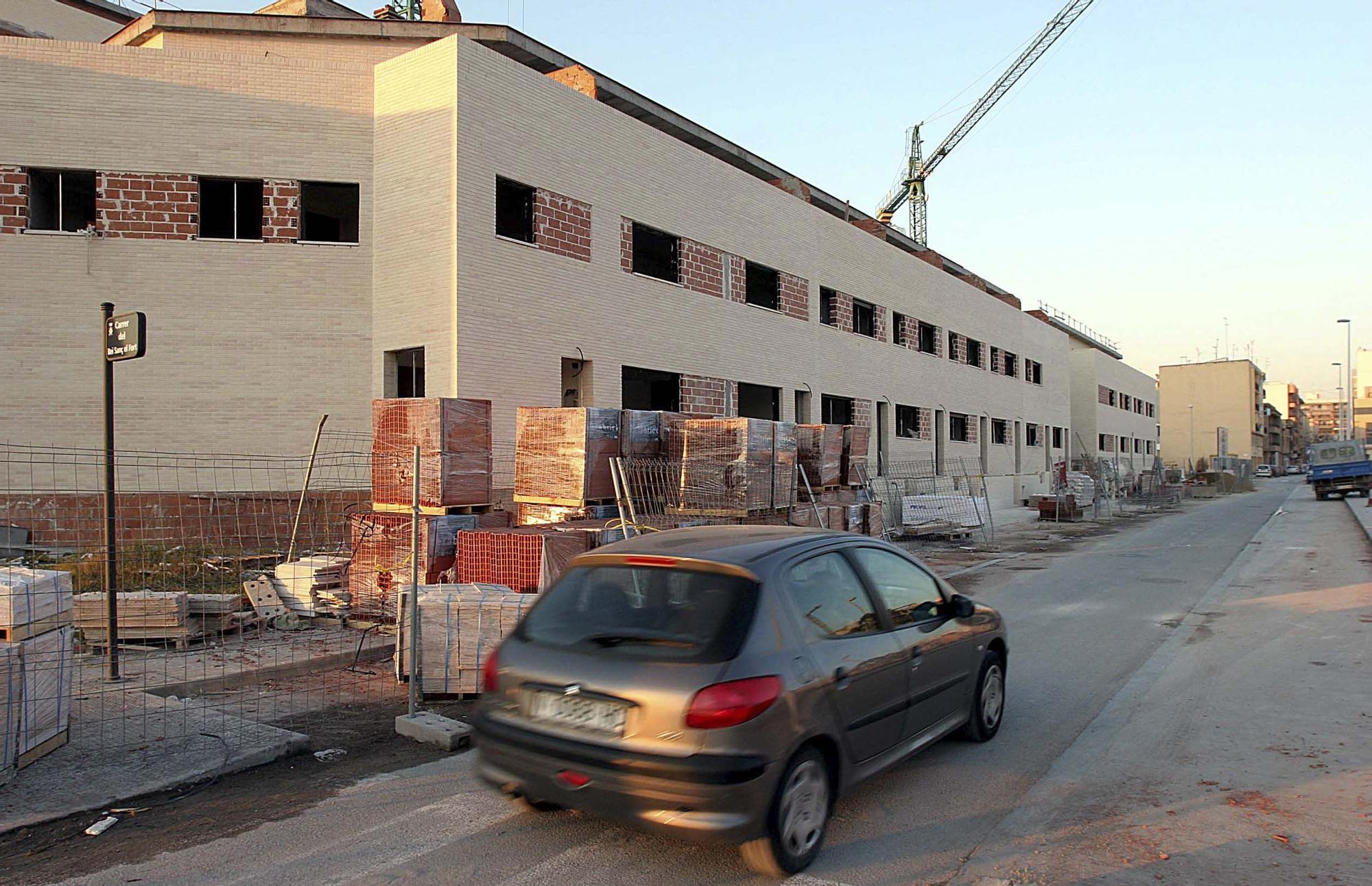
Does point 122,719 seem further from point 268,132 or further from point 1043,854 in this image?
point 268,132

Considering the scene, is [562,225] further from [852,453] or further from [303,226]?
[852,453]

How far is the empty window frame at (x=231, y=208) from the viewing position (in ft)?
52.1

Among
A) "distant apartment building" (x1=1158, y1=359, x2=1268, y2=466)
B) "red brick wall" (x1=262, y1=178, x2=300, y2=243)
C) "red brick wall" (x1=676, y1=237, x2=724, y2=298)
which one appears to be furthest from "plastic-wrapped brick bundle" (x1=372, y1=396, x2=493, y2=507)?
"distant apartment building" (x1=1158, y1=359, x2=1268, y2=466)

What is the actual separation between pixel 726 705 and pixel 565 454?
769 cm

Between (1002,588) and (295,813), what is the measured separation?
1144cm

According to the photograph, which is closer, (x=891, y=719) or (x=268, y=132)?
(x=891, y=719)

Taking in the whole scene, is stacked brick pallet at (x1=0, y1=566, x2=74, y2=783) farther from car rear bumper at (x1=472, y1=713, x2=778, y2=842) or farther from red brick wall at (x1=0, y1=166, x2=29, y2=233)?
red brick wall at (x1=0, y1=166, x2=29, y2=233)

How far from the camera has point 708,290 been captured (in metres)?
20.8

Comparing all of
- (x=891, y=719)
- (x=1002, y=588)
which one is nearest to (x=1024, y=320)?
(x=1002, y=588)

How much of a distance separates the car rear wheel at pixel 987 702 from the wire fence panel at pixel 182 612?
4417mm

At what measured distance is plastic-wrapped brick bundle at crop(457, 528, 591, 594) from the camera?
9375 mm

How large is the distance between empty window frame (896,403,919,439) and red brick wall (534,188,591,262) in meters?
15.9

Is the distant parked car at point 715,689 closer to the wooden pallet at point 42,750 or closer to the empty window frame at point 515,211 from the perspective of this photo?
the wooden pallet at point 42,750

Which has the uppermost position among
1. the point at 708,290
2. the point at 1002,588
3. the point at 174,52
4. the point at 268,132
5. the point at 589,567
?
the point at 174,52
